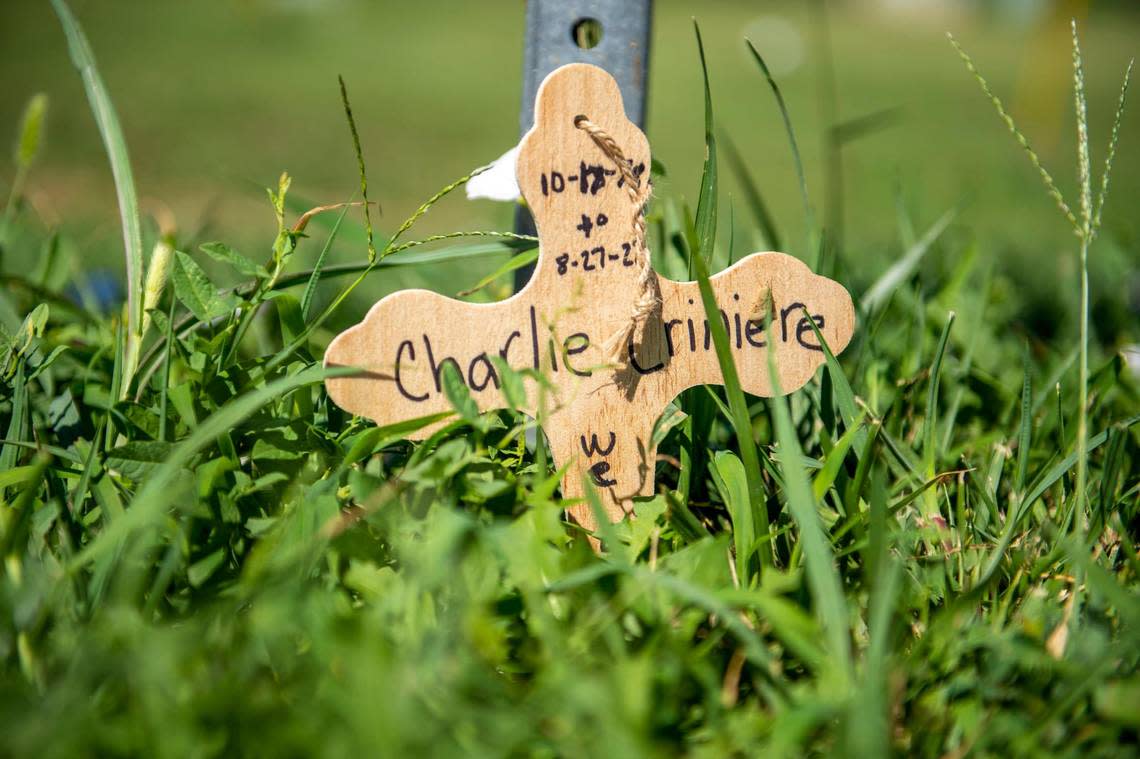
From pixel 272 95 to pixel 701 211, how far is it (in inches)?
287

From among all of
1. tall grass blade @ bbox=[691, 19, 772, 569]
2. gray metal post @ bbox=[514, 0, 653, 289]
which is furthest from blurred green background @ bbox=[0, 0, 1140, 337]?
tall grass blade @ bbox=[691, 19, 772, 569]

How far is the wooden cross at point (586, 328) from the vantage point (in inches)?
30.0

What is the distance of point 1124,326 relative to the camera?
153 cm

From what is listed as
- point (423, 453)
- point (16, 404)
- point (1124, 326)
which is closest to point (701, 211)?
point (423, 453)

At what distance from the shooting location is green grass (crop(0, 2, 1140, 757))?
517 millimetres

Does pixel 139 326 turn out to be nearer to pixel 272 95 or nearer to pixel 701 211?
pixel 701 211

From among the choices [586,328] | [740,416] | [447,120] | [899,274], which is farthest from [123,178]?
[447,120]

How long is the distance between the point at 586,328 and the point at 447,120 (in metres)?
6.47

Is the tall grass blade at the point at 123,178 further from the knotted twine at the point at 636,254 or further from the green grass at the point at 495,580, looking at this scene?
the knotted twine at the point at 636,254

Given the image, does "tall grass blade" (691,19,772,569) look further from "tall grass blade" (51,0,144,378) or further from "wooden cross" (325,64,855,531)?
"tall grass blade" (51,0,144,378)

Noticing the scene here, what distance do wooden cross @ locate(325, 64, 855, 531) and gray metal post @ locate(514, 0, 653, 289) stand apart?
14cm

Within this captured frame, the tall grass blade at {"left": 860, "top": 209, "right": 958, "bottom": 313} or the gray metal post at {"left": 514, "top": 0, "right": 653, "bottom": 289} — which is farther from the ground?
the gray metal post at {"left": 514, "top": 0, "right": 653, "bottom": 289}

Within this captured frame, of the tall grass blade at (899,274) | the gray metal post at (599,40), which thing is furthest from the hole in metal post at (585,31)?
the tall grass blade at (899,274)

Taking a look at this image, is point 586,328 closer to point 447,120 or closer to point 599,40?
point 599,40
